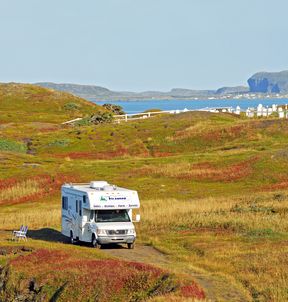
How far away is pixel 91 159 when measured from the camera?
285 ft

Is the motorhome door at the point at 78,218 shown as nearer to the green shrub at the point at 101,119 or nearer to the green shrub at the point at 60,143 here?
the green shrub at the point at 60,143

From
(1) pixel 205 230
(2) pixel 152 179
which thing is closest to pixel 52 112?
(2) pixel 152 179

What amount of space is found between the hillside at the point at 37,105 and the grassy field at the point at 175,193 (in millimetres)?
3267

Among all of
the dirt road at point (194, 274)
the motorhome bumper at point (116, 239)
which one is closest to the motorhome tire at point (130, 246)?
the dirt road at point (194, 274)

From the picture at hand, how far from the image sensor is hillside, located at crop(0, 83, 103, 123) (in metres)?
132

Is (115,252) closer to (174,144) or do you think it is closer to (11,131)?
(174,144)

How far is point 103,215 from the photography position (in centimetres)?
3900

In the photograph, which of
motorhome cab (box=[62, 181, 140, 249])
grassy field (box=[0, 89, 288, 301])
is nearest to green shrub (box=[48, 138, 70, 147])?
grassy field (box=[0, 89, 288, 301])

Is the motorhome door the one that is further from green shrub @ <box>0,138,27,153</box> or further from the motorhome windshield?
green shrub @ <box>0,138,27,153</box>

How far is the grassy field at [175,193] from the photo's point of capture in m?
29.9

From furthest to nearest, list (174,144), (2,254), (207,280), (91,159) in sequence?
1. (174,144)
2. (91,159)
3. (2,254)
4. (207,280)

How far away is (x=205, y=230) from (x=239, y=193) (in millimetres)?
18256

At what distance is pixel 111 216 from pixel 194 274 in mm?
8919

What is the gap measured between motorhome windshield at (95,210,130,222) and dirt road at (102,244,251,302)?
143cm
